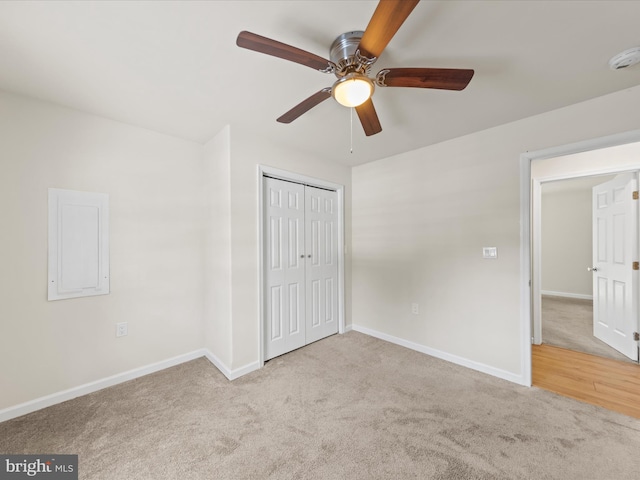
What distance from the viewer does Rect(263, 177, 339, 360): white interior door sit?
9.11ft

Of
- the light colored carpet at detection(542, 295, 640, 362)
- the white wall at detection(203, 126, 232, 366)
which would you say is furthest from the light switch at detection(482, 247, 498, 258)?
the white wall at detection(203, 126, 232, 366)

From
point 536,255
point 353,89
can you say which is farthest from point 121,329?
point 536,255

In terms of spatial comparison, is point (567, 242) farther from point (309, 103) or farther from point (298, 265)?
point (309, 103)

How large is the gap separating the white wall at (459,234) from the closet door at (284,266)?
3.26ft

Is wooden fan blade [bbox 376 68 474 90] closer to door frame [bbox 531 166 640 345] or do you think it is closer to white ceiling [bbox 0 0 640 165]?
white ceiling [bbox 0 0 640 165]

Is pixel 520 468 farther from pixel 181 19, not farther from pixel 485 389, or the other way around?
pixel 181 19

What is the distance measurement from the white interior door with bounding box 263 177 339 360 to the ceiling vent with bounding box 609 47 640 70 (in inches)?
101

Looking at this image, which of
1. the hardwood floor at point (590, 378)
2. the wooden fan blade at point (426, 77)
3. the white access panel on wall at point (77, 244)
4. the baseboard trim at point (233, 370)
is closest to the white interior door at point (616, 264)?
the hardwood floor at point (590, 378)

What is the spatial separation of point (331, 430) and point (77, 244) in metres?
2.51

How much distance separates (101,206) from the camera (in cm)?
224

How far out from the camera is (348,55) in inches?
53.6

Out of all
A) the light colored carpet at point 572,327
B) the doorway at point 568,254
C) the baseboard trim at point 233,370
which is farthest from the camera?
the doorway at point 568,254

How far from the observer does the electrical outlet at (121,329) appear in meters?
2.31

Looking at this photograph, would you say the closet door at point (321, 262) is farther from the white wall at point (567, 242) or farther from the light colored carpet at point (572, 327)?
the white wall at point (567, 242)
